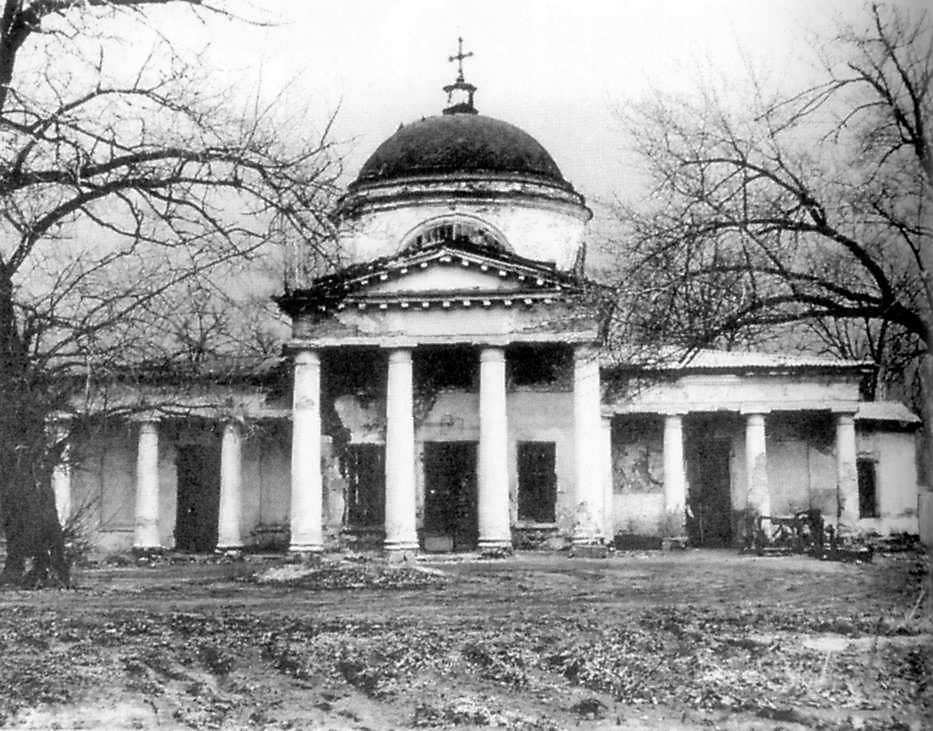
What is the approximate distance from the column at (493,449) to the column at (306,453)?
9.42ft

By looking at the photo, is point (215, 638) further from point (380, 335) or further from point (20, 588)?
point (380, 335)

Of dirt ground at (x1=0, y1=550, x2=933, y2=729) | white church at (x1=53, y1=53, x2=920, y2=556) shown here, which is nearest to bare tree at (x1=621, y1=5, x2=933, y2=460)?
dirt ground at (x1=0, y1=550, x2=933, y2=729)

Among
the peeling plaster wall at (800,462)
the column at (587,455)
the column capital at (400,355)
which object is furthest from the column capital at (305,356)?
the peeling plaster wall at (800,462)

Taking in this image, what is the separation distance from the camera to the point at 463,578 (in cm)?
1622

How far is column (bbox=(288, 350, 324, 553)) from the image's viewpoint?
2072cm

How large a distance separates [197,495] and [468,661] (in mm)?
15726

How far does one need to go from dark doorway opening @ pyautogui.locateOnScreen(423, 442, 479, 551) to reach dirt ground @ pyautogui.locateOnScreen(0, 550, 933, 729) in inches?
365

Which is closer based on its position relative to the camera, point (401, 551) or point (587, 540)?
point (401, 551)

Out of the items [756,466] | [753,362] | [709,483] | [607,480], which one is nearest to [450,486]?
[607,480]

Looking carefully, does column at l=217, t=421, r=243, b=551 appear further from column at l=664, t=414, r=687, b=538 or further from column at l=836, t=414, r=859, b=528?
column at l=836, t=414, r=859, b=528

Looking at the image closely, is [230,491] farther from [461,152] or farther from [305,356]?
[461,152]

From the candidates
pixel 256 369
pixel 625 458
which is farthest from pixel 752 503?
pixel 256 369

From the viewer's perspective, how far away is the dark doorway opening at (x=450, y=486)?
Result: 22500 millimetres

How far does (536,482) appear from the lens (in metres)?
22.5
